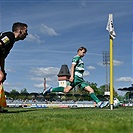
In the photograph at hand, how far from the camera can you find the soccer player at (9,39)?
6.66 metres

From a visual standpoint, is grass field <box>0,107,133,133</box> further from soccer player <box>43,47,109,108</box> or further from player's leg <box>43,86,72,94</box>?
player's leg <box>43,86,72,94</box>

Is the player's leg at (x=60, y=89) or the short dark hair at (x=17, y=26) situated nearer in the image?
the short dark hair at (x=17, y=26)

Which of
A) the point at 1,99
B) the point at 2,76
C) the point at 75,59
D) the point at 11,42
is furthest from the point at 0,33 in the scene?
the point at 75,59

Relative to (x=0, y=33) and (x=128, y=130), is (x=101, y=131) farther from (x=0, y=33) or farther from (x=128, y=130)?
(x=0, y=33)

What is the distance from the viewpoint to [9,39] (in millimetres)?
6699

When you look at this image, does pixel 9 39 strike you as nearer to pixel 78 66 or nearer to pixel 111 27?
pixel 78 66

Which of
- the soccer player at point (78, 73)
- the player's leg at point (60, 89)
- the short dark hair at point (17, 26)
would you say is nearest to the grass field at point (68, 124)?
the short dark hair at point (17, 26)

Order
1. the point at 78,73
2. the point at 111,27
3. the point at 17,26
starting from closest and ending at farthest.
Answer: the point at 17,26, the point at 78,73, the point at 111,27

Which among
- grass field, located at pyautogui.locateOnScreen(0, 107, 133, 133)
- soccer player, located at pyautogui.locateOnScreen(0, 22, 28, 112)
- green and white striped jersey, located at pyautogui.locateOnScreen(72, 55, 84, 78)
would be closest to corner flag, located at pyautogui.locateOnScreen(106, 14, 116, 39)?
green and white striped jersey, located at pyautogui.locateOnScreen(72, 55, 84, 78)

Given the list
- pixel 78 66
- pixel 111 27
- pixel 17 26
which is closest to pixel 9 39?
pixel 17 26

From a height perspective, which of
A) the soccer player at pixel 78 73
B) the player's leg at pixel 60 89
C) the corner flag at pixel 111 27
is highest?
the corner flag at pixel 111 27

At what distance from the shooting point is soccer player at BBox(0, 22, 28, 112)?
21.9 ft

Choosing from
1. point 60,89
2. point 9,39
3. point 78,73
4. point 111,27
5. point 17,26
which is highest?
point 111,27

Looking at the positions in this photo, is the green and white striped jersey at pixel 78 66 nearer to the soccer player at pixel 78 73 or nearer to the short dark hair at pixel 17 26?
the soccer player at pixel 78 73
